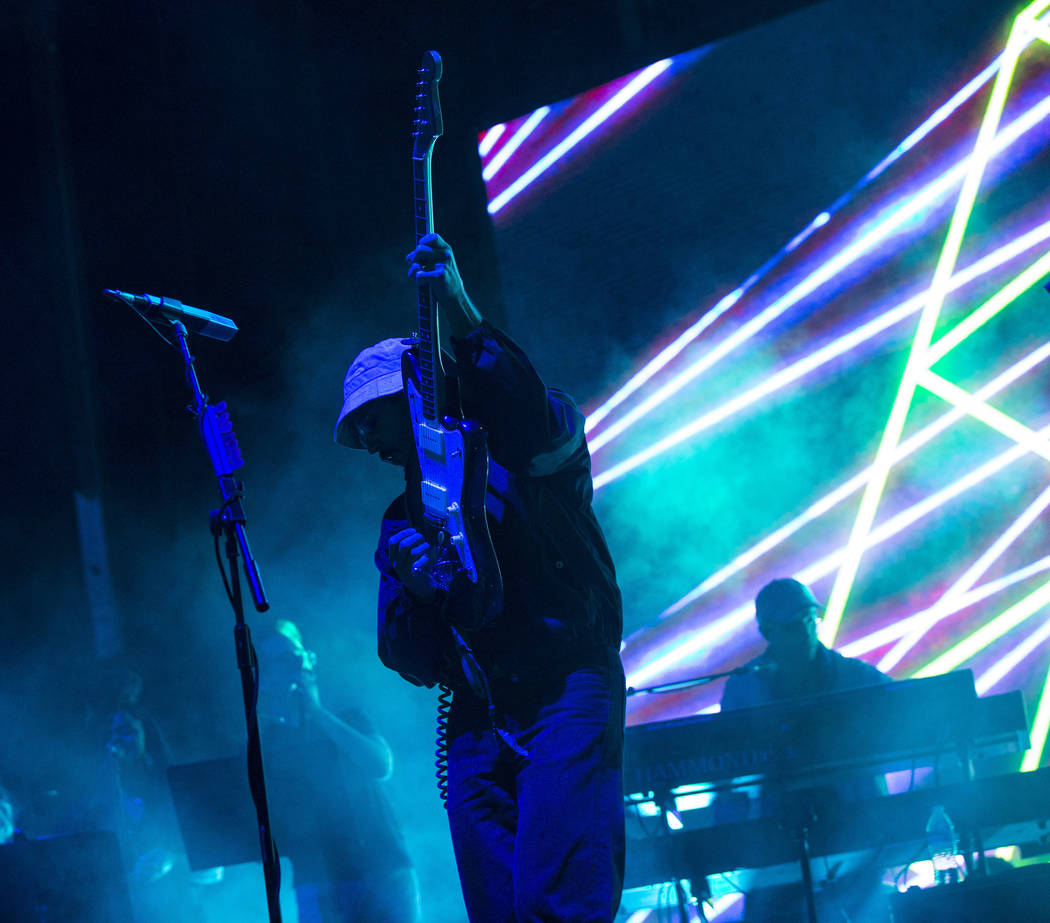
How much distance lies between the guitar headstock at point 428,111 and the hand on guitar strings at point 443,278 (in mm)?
347

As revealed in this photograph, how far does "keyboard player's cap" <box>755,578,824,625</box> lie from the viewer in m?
4.39

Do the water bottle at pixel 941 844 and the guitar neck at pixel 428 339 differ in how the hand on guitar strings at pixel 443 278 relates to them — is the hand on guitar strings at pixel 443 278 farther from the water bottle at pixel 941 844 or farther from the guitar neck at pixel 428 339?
the water bottle at pixel 941 844

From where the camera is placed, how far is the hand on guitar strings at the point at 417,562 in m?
2.20

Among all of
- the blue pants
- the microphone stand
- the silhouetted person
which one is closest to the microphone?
the microphone stand

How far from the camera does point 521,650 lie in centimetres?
218

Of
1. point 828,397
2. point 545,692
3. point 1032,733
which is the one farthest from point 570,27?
point 545,692

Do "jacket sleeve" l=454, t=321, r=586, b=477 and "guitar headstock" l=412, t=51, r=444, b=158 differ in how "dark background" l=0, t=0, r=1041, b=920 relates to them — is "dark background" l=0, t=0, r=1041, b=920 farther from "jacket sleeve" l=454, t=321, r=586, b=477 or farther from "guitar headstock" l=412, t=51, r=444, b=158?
"jacket sleeve" l=454, t=321, r=586, b=477

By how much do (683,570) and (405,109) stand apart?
2871 mm

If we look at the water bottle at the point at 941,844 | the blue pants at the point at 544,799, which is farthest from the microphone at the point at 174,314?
the water bottle at the point at 941,844

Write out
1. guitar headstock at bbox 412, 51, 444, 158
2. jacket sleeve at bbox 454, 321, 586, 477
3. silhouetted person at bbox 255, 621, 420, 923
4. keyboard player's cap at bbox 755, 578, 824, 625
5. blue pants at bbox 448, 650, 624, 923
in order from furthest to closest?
keyboard player's cap at bbox 755, 578, 824, 625 < silhouetted person at bbox 255, 621, 420, 923 < guitar headstock at bbox 412, 51, 444, 158 < jacket sleeve at bbox 454, 321, 586, 477 < blue pants at bbox 448, 650, 624, 923

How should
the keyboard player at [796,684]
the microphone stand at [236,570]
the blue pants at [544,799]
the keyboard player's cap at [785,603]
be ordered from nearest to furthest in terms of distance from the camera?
the blue pants at [544,799] < the microphone stand at [236,570] < the keyboard player at [796,684] < the keyboard player's cap at [785,603]

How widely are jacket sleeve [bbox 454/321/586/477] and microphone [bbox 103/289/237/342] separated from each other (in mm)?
854

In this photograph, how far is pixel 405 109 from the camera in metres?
6.04

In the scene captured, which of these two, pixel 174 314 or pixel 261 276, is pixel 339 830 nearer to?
pixel 174 314
